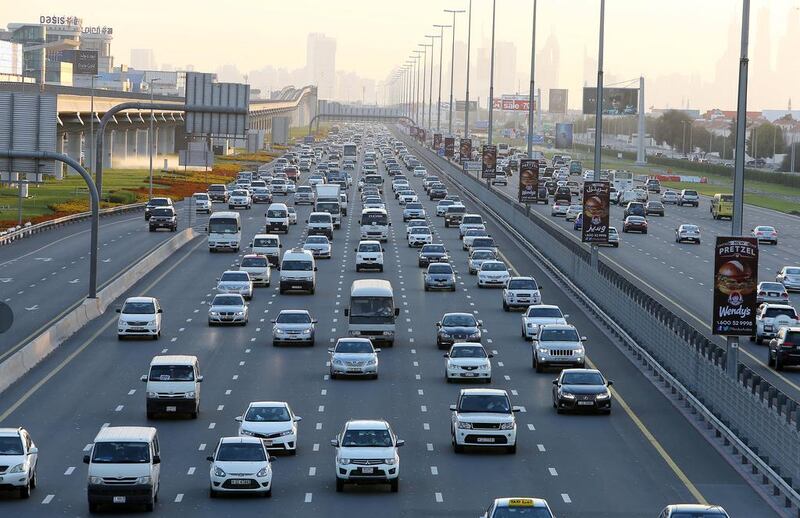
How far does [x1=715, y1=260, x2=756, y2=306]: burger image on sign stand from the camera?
36188 millimetres

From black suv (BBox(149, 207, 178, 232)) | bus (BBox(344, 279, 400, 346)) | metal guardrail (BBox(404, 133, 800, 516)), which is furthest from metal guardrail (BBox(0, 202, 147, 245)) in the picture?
bus (BBox(344, 279, 400, 346))

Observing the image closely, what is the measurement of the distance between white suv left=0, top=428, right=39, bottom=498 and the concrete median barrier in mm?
13275

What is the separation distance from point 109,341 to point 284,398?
13280mm

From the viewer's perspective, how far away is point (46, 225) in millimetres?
99375

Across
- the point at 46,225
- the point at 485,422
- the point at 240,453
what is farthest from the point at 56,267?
the point at 240,453

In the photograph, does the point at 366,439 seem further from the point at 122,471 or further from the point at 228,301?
the point at 228,301

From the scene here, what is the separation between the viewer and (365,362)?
4597 cm

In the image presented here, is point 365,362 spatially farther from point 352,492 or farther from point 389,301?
point 352,492

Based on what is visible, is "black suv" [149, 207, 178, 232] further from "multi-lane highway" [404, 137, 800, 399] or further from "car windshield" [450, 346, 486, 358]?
"car windshield" [450, 346, 486, 358]

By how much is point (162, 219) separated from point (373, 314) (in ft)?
159

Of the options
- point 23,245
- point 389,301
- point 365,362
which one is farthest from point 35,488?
point 23,245

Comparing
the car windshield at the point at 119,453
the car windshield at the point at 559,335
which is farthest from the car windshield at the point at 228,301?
the car windshield at the point at 119,453

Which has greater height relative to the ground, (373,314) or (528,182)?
(528,182)

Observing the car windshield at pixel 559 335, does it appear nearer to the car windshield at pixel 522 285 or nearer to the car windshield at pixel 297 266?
the car windshield at pixel 522 285
